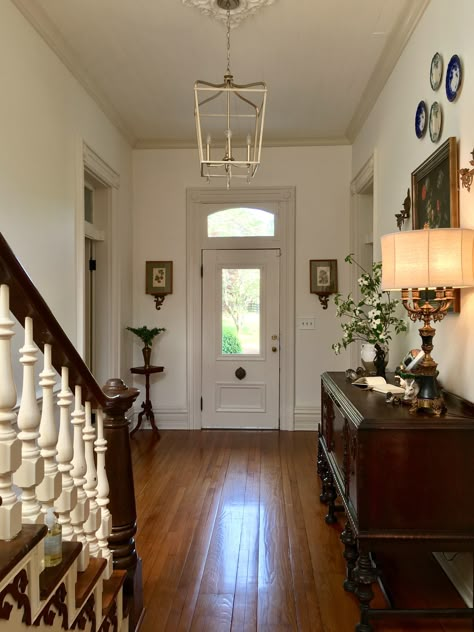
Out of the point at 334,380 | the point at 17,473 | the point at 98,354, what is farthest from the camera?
the point at 98,354

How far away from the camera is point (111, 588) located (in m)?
1.78

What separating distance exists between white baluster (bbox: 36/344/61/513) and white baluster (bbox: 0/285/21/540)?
0.21 metres

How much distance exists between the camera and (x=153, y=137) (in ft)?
16.6

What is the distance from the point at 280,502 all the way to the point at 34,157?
2.75 m

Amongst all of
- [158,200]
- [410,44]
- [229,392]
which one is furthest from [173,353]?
[410,44]

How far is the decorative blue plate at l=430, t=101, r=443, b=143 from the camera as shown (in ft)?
7.99

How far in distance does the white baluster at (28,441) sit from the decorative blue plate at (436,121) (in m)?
2.22

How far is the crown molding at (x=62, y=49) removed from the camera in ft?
9.14

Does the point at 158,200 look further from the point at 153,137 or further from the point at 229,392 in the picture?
the point at 229,392

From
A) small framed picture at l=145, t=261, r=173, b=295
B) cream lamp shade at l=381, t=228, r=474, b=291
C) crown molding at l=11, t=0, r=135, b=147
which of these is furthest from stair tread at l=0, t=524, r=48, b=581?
small framed picture at l=145, t=261, r=173, b=295

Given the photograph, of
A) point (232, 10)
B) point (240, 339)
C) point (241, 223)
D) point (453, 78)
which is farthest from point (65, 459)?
point (241, 223)

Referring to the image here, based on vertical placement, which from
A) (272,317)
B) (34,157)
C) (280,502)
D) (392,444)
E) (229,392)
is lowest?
(280,502)

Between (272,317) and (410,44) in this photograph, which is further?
(272,317)

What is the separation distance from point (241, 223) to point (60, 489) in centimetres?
414
